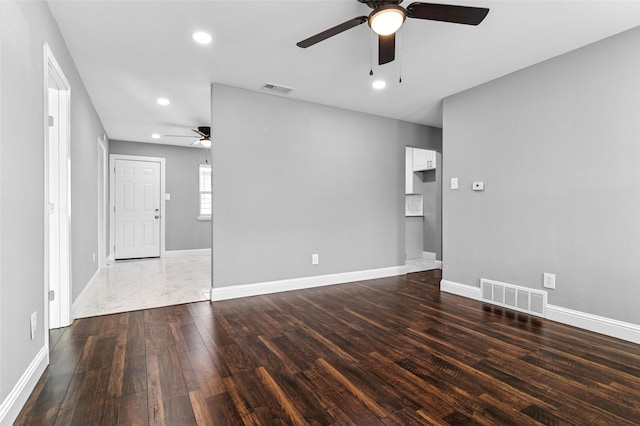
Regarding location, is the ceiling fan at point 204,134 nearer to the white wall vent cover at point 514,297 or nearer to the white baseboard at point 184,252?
the white baseboard at point 184,252

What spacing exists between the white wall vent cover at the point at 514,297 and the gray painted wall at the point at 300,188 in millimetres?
1620

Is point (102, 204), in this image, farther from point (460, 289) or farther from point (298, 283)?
point (460, 289)

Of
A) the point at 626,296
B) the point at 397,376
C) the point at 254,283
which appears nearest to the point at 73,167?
the point at 254,283

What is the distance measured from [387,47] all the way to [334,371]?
2294mm

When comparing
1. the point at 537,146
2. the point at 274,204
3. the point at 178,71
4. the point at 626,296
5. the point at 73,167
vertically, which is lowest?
the point at 626,296

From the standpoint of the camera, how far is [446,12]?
197cm

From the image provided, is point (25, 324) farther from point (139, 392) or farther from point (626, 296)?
point (626, 296)

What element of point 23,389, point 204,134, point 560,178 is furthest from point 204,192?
point 560,178

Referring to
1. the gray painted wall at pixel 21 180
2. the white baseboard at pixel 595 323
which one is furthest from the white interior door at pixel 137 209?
the white baseboard at pixel 595 323

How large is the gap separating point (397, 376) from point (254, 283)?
2.36m

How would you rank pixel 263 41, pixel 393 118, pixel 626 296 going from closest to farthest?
1. pixel 626 296
2. pixel 263 41
3. pixel 393 118

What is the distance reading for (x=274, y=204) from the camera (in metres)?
4.11

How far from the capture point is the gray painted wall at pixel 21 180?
60.6 inches

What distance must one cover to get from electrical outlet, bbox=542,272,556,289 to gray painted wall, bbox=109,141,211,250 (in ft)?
21.6
